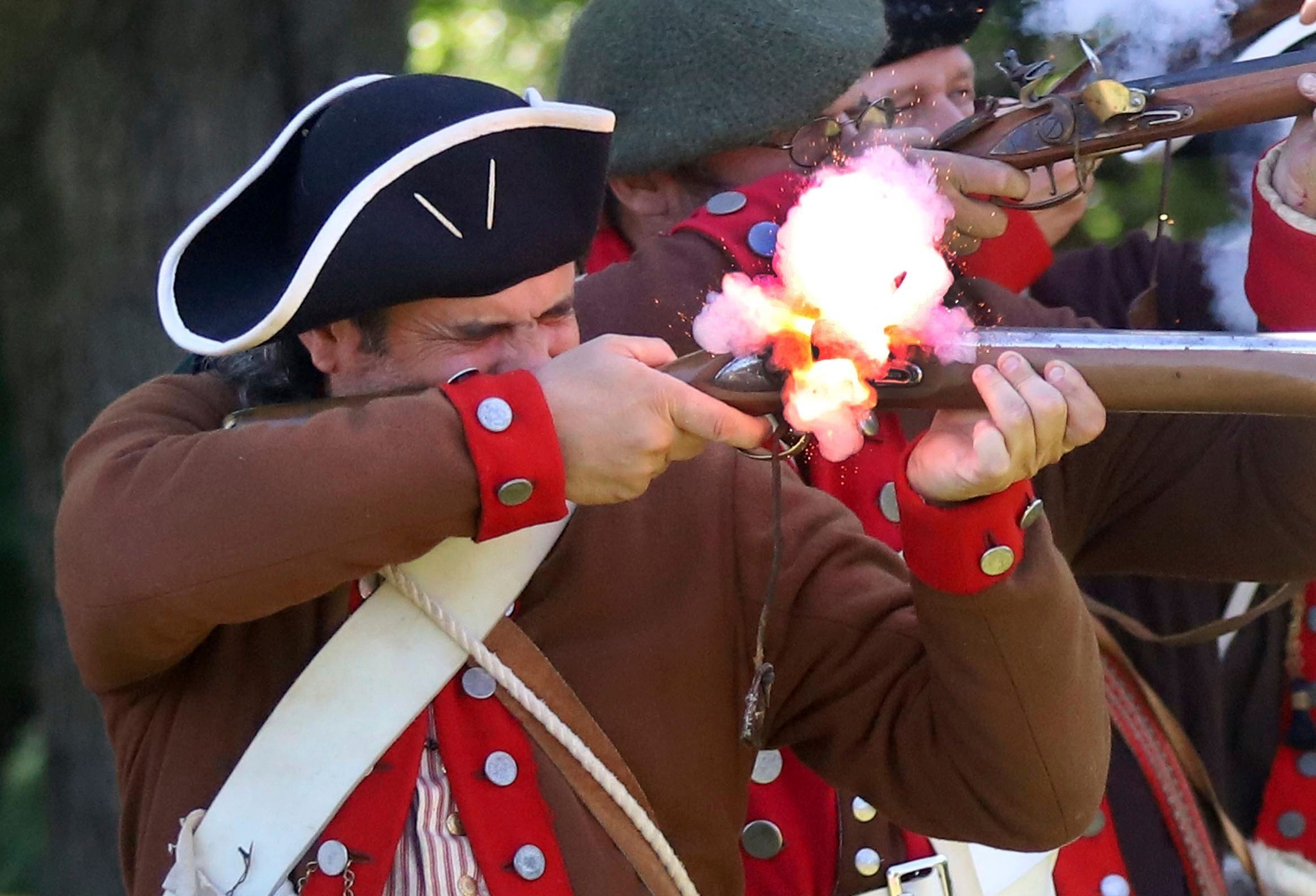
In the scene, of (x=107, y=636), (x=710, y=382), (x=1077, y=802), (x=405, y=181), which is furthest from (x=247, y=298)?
(x=1077, y=802)

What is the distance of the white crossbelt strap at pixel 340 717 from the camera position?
1.96 meters

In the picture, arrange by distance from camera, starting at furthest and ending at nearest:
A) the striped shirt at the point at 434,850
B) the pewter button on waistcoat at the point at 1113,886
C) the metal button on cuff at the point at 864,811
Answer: the pewter button on waistcoat at the point at 1113,886 → the metal button on cuff at the point at 864,811 → the striped shirt at the point at 434,850

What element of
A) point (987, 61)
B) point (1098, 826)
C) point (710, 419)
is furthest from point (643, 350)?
point (987, 61)

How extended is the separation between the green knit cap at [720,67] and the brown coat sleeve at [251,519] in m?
1.06

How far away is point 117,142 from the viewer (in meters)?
3.83

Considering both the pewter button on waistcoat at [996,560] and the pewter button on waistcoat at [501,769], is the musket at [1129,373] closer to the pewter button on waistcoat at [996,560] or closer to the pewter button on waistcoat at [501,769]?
the pewter button on waistcoat at [996,560]

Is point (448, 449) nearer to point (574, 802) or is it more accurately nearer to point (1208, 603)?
point (574, 802)

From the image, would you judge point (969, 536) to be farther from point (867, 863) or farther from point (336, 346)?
point (336, 346)

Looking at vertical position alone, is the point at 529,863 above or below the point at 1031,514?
below

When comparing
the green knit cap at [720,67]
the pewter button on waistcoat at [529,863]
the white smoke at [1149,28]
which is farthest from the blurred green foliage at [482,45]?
the pewter button on waistcoat at [529,863]

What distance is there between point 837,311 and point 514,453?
14.8 inches

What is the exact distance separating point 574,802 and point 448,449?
1.57 feet

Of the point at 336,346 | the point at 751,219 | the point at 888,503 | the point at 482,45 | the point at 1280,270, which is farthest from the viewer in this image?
the point at 482,45

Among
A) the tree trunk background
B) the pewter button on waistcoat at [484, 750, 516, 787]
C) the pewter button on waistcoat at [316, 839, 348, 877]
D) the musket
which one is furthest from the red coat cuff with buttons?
the tree trunk background
